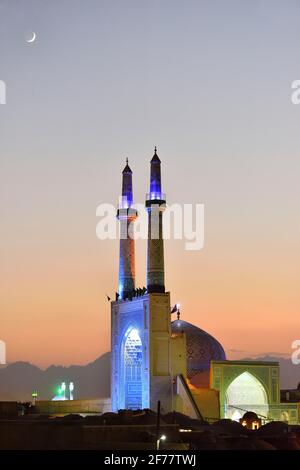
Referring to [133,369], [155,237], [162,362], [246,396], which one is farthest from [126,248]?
[246,396]

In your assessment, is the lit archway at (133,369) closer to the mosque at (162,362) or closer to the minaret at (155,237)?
the mosque at (162,362)

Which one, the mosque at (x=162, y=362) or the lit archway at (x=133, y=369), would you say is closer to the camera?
the mosque at (x=162, y=362)

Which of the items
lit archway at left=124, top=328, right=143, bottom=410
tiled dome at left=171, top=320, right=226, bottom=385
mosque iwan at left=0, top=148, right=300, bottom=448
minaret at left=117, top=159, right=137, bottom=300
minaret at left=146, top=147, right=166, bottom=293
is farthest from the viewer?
tiled dome at left=171, top=320, right=226, bottom=385

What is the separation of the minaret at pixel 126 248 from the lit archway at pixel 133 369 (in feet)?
6.02

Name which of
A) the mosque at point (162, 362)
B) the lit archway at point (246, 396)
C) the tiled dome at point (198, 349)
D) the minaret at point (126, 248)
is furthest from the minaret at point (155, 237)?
the lit archway at point (246, 396)

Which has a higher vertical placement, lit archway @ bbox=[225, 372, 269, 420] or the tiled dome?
the tiled dome

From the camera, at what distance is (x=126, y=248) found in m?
39.8

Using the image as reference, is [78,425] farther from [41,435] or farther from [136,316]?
[136,316]

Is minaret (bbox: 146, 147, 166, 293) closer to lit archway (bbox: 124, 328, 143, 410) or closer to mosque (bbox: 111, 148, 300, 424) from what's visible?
mosque (bbox: 111, 148, 300, 424)

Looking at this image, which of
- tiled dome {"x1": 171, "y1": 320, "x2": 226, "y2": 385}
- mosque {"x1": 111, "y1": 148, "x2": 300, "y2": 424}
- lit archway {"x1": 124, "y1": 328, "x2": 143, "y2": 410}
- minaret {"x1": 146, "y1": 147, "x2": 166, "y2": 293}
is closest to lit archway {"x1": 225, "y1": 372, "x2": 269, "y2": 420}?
mosque {"x1": 111, "y1": 148, "x2": 300, "y2": 424}

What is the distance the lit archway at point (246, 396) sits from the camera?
39125 mm

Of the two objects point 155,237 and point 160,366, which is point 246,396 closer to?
point 160,366

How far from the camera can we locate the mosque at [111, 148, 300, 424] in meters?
36.8

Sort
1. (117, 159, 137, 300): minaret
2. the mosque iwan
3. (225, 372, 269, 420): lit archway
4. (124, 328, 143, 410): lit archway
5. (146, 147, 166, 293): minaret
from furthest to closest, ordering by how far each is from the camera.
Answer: (117, 159, 137, 300): minaret, (225, 372, 269, 420): lit archway, (124, 328, 143, 410): lit archway, (146, 147, 166, 293): minaret, the mosque iwan
